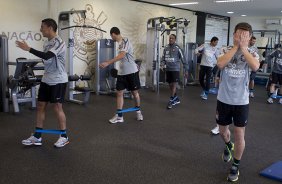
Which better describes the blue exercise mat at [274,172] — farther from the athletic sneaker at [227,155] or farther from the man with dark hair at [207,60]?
the man with dark hair at [207,60]

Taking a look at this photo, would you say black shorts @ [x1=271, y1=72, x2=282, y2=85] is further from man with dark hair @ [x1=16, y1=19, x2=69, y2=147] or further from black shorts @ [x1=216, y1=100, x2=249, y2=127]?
man with dark hair @ [x1=16, y1=19, x2=69, y2=147]

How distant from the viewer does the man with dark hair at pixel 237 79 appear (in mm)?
2441

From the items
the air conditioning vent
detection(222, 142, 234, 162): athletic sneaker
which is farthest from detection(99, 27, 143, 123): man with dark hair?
the air conditioning vent

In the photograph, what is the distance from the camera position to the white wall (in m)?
5.98

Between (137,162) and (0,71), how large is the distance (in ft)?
11.0

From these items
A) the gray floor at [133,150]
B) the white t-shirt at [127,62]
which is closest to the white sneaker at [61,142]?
the gray floor at [133,150]

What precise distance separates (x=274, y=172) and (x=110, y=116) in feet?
9.53

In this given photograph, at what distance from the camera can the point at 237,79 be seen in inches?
101

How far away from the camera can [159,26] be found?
26.1ft

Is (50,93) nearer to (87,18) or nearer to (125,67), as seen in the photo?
(125,67)

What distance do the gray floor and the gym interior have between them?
0.4 inches

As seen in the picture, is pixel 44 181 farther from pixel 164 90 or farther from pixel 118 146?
pixel 164 90

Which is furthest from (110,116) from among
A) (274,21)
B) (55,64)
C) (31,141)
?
(274,21)

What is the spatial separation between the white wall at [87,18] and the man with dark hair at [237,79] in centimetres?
476
